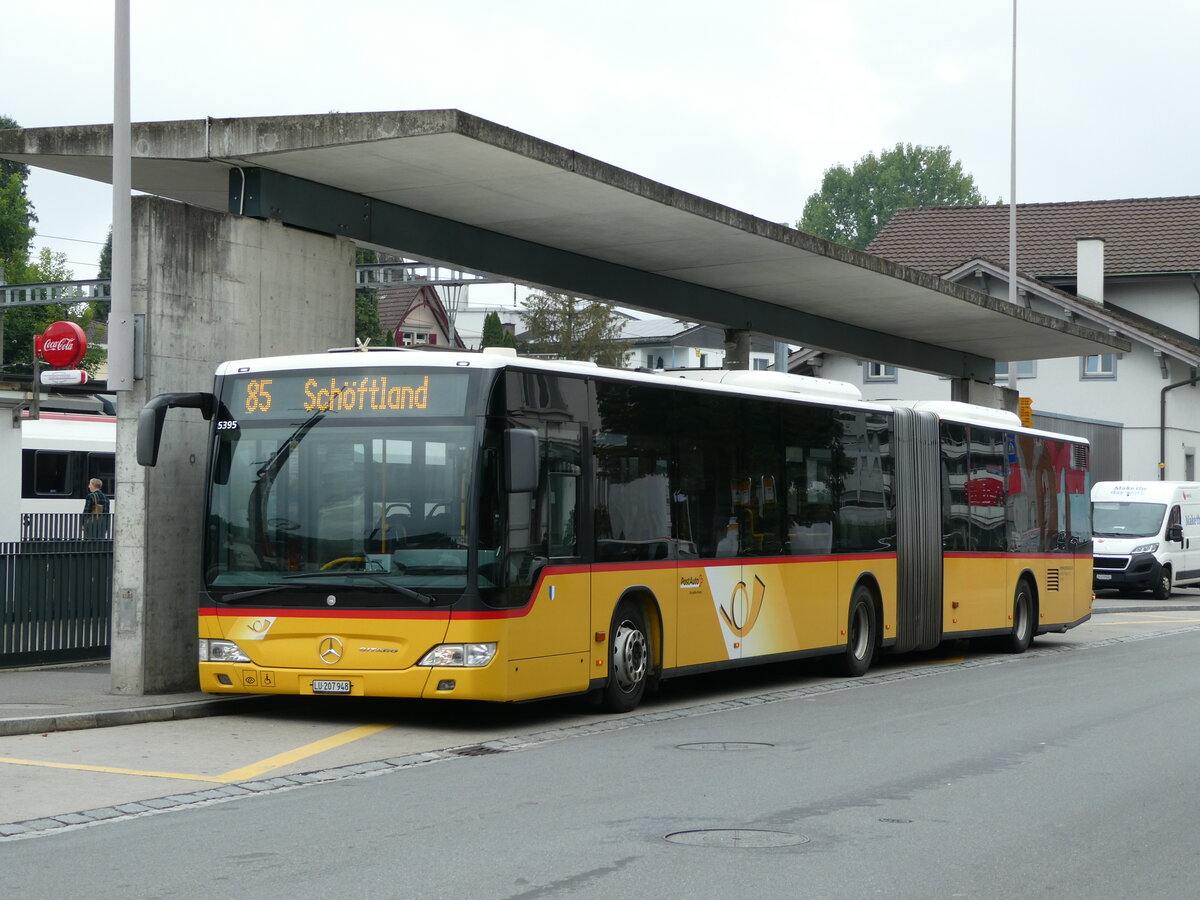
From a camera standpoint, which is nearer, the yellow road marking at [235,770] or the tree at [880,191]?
the yellow road marking at [235,770]

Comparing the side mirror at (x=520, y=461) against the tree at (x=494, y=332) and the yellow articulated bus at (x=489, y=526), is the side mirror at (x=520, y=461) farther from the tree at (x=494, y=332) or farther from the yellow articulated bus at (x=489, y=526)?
the tree at (x=494, y=332)

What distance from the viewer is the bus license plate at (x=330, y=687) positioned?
40.5 feet

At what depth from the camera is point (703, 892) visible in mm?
6941

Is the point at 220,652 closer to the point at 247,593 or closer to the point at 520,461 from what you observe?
the point at 247,593

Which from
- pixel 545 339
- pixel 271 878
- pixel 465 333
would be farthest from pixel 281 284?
pixel 465 333

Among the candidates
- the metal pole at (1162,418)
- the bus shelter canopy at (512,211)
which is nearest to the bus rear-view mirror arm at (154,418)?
the bus shelter canopy at (512,211)

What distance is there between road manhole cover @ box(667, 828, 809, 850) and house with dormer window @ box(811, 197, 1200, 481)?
34.8m

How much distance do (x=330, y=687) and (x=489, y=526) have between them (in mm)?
1723

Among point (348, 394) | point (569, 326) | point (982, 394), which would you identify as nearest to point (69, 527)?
point (348, 394)

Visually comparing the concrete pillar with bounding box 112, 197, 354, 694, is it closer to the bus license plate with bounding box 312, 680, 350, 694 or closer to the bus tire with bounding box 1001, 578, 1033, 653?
the bus license plate with bounding box 312, 680, 350, 694

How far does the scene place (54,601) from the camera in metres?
16.8

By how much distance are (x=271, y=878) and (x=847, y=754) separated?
5.20 metres

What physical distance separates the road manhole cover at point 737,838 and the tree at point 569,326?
2651 inches

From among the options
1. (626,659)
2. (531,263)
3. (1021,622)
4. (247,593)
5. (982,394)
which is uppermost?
(531,263)
